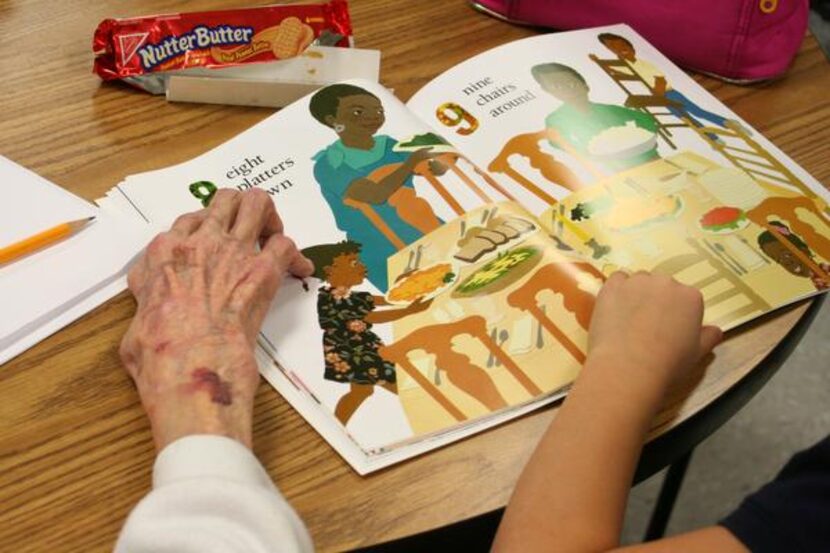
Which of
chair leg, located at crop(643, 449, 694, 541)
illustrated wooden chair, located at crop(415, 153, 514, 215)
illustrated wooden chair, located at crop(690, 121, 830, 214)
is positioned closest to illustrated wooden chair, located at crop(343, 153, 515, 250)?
Result: illustrated wooden chair, located at crop(415, 153, 514, 215)

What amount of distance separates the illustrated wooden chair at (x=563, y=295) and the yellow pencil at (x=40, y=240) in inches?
12.7

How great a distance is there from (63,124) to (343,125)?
0.77ft

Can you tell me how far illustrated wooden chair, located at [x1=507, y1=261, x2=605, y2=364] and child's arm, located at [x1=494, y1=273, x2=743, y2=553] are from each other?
13 millimetres

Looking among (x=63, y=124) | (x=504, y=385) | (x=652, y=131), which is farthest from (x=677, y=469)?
(x=63, y=124)

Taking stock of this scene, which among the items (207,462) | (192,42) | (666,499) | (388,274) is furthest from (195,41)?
(666,499)

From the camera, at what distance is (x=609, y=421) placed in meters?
0.65

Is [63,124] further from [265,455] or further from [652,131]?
[652,131]

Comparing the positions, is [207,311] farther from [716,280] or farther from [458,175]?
[716,280]

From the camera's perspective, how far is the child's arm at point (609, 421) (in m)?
0.61

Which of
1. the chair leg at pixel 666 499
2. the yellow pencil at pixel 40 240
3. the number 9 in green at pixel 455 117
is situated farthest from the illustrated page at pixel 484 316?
the chair leg at pixel 666 499

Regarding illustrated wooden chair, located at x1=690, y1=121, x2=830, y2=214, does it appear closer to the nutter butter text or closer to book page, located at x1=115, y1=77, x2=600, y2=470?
book page, located at x1=115, y1=77, x2=600, y2=470

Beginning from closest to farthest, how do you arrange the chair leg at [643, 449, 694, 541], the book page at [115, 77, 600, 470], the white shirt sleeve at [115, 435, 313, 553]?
the white shirt sleeve at [115, 435, 313, 553]
the book page at [115, 77, 600, 470]
the chair leg at [643, 449, 694, 541]

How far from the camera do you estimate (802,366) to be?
173 centimetres

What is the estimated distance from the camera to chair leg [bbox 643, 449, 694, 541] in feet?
4.14
